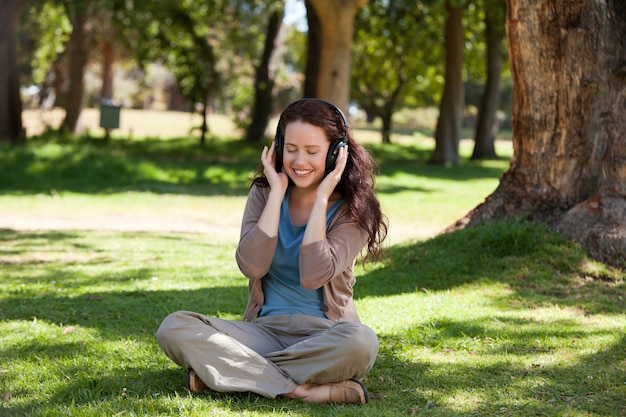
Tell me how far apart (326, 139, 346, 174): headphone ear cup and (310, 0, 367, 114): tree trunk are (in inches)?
417

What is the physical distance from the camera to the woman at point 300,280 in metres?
4.22

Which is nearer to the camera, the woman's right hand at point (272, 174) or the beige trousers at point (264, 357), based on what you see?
the beige trousers at point (264, 357)

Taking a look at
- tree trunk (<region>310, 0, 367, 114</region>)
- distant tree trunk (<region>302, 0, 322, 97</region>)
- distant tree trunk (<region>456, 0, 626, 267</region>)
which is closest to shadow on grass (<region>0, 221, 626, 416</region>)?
distant tree trunk (<region>456, 0, 626, 267</region>)

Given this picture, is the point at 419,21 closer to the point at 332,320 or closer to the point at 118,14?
the point at 118,14

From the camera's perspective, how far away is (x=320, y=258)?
4.22 metres

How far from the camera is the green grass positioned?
4.32m

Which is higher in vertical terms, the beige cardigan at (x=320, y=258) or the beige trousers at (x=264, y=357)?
the beige cardigan at (x=320, y=258)

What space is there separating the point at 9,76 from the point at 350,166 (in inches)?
660

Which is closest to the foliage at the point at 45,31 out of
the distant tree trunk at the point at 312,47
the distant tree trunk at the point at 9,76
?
the distant tree trunk at the point at 9,76

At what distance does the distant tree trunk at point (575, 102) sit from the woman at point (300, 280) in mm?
3687

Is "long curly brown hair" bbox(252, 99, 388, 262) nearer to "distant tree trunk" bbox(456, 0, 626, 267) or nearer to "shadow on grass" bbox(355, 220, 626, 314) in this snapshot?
"shadow on grass" bbox(355, 220, 626, 314)

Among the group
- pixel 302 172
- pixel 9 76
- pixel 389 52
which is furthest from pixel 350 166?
pixel 389 52

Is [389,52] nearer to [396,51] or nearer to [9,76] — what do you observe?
[396,51]

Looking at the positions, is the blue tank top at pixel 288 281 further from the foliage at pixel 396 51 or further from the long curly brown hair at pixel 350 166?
the foliage at pixel 396 51
